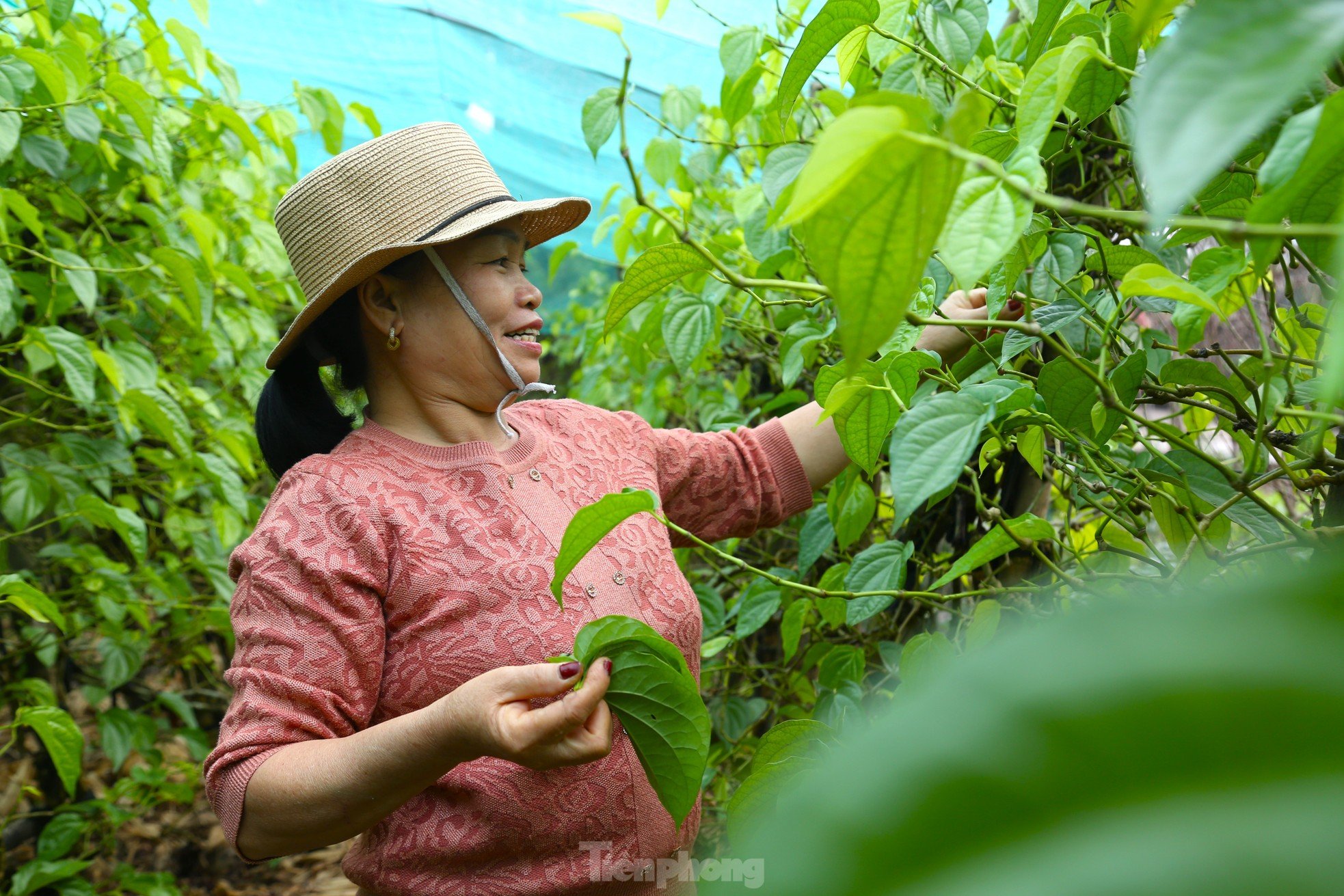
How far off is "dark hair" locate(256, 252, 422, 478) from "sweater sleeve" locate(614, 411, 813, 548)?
366 mm

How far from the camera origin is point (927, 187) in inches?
13.0

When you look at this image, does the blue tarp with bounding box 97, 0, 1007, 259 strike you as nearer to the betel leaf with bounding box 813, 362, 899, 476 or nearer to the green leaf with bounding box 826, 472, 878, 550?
the green leaf with bounding box 826, 472, 878, 550

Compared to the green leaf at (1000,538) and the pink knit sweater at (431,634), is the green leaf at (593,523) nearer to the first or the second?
the green leaf at (1000,538)

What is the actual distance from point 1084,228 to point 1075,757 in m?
0.64

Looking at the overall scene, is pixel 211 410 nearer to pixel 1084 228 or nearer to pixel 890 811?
pixel 1084 228

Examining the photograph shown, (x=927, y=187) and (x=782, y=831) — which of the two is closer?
(x=782, y=831)

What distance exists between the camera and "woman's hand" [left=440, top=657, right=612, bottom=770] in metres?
0.78

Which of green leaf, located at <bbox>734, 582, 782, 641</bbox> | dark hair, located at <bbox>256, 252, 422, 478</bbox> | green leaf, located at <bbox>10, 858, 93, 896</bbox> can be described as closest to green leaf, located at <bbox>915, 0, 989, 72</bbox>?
green leaf, located at <bbox>734, 582, 782, 641</bbox>

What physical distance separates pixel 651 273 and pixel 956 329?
51cm

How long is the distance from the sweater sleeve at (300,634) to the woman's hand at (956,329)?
0.63 meters

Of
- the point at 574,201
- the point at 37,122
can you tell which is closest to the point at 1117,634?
the point at 574,201

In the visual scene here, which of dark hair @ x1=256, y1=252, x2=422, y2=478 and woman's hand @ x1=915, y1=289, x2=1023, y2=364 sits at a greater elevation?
woman's hand @ x1=915, y1=289, x2=1023, y2=364

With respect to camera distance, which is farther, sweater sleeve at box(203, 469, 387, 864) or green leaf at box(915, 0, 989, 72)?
sweater sleeve at box(203, 469, 387, 864)

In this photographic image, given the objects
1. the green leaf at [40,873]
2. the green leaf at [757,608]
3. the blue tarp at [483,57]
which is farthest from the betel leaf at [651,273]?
the blue tarp at [483,57]
